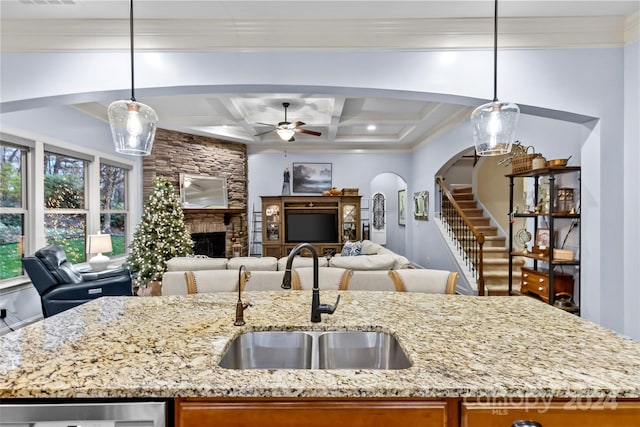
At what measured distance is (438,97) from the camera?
2906 mm

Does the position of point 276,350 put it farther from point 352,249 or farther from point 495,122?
point 352,249

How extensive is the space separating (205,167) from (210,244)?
5.40ft

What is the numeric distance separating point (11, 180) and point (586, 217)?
20.2ft

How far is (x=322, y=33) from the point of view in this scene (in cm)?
279

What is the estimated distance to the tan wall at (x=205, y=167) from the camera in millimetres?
6301

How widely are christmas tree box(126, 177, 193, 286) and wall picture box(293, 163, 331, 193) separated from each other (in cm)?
311

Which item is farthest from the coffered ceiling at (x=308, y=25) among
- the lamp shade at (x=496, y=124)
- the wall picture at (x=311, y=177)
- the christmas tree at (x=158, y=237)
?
the wall picture at (x=311, y=177)

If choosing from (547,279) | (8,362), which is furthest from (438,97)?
(8,362)

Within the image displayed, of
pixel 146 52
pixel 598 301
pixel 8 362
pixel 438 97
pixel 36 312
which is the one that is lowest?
pixel 36 312

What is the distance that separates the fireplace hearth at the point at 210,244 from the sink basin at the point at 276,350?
5710 millimetres

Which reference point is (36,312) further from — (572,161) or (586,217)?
(572,161)

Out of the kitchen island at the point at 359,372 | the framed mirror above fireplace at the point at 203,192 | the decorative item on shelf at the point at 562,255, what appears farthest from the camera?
the framed mirror above fireplace at the point at 203,192

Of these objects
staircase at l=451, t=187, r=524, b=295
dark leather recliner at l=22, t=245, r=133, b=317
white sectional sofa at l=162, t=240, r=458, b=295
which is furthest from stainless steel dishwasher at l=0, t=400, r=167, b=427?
staircase at l=451, t=187, r=524, b=295

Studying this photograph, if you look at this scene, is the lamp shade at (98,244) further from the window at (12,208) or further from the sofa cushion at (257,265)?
the sofa cushion at (257,265)
